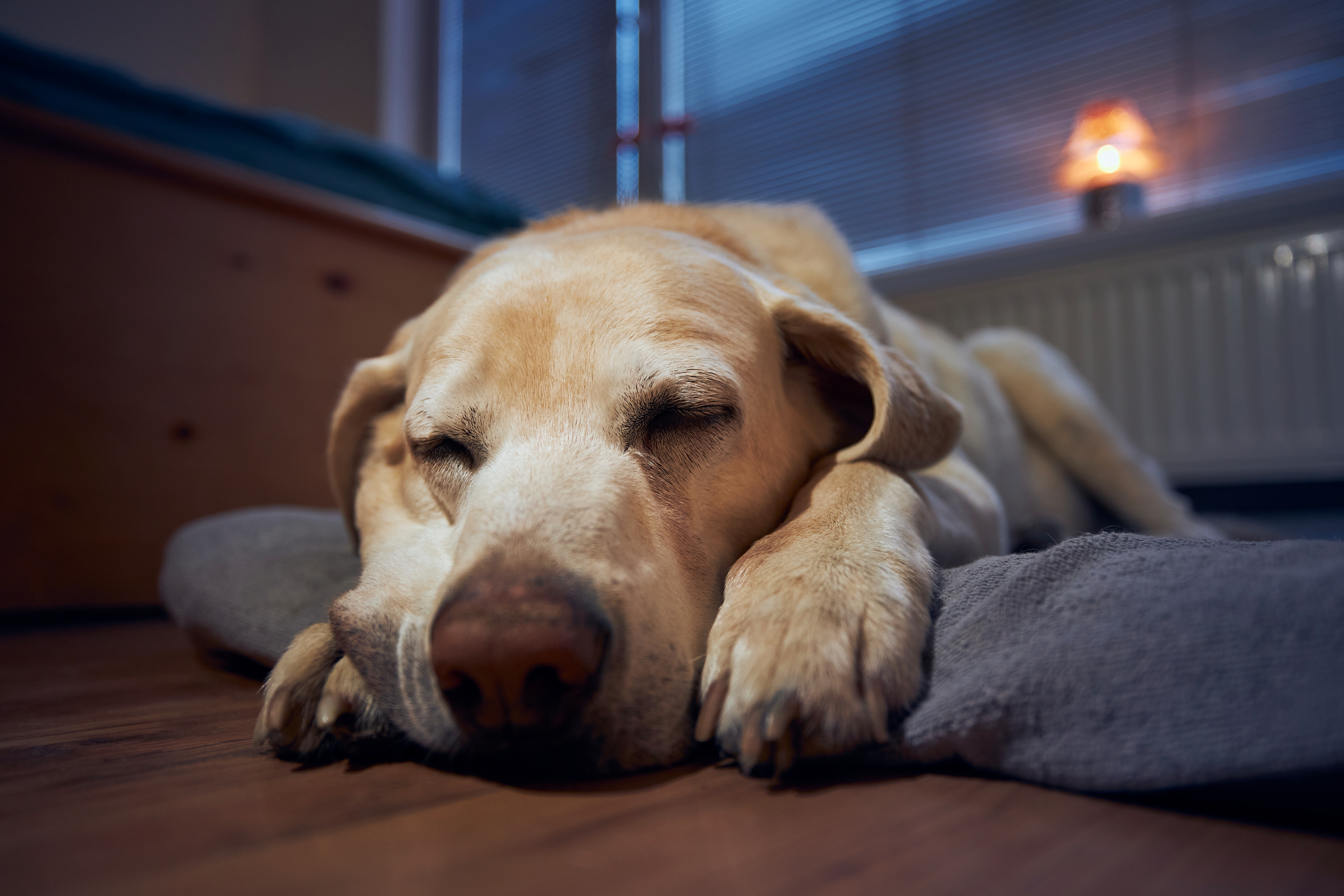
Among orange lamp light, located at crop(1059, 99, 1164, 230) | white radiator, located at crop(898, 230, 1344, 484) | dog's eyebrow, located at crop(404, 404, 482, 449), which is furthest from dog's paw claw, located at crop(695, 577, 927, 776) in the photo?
orange lamp light, located at crop(1059, 99, 1164, 230)

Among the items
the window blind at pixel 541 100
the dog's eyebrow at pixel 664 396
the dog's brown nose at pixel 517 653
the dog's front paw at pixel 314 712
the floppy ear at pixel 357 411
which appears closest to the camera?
the dog's brown nose at pixel 517 653

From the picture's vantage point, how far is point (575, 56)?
248 inches

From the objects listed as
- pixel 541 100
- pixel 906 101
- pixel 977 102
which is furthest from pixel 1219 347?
pixel 541 100

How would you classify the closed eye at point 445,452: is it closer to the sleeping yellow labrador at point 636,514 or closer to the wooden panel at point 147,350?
the sleeping yellow labrador at point 636,514

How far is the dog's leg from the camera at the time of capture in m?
0.72

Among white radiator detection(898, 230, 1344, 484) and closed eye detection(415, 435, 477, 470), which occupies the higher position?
white radiator detection(898, 230, 1344, 484)

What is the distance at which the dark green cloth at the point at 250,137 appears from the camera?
2467 mm

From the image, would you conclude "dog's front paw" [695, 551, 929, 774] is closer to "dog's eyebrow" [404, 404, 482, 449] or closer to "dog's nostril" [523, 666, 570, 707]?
"dog's nostril" [523, 666, 570, 707]

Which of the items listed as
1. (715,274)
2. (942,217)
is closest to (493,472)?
(715,274)

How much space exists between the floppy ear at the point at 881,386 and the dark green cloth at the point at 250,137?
2482 millimetres

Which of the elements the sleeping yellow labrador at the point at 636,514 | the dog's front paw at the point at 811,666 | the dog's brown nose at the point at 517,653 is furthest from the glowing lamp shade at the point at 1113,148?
the dog's brown nose at the point at 517,653

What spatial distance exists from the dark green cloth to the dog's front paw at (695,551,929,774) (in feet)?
9.13

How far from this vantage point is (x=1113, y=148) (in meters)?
3.69

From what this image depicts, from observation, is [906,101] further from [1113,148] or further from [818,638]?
[818,638]
